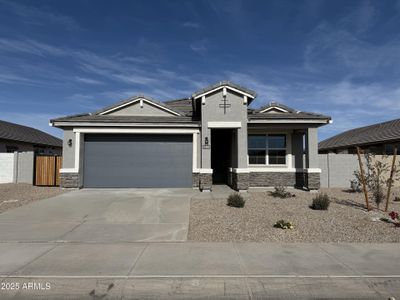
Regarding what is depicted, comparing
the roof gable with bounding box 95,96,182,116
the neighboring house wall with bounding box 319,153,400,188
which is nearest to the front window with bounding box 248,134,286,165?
the neighboring house wall with bounding box 319,153,400,188

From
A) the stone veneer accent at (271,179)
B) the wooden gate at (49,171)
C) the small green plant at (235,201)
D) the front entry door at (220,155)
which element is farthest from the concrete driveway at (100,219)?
the front entry door at (220,155)

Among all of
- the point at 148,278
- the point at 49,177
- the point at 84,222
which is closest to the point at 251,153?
the point at 84,222

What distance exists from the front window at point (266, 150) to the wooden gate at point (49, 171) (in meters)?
10.3

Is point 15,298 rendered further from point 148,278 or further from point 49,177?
point 49,177

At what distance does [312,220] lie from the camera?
8.93 m

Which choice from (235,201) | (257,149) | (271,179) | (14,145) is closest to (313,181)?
(271,179)

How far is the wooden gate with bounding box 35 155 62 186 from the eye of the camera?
1644 cm

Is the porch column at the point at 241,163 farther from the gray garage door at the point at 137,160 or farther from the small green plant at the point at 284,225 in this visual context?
the small green plant at the point at 284,225

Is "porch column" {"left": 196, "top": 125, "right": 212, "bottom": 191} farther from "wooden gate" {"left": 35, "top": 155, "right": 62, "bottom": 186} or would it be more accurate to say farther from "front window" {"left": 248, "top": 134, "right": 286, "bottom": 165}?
"wooden gate" {"left": 35, "top": 155, "right": 62, "bottom": 186}

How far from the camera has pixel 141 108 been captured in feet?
56.8

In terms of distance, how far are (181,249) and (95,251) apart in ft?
5.83

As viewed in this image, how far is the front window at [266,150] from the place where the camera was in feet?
53.6

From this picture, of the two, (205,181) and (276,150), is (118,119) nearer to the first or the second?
(205,181)

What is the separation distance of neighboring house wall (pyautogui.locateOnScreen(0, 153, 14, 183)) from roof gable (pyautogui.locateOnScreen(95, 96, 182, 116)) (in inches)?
259
